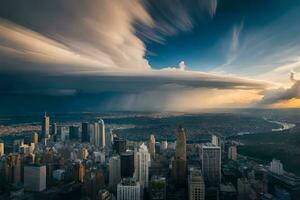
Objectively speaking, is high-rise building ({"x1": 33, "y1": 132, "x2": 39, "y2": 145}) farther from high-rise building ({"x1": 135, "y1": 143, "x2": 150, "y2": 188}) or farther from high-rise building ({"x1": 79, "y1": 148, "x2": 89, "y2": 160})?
high-rise building ({"x1": 135, "y1": 143, "x2": 150, "y2": 188})

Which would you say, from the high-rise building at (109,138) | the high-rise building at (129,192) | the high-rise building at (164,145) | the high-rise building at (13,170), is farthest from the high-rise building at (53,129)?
the high-rise building at (129,192)

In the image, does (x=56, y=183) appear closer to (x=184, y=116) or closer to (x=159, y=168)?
(x=159, y=168)

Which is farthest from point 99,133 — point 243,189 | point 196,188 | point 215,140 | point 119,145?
point 243,189

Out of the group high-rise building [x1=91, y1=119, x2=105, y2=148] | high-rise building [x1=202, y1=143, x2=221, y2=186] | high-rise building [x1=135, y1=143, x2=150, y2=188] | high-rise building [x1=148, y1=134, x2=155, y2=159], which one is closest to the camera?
high-rise building [x1=135, y1=143, x2=150, y2=188]

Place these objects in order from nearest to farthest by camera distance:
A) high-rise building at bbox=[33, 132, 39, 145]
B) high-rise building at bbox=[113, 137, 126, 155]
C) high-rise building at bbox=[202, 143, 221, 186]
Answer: high-rise building at bbox=[202, 143, 221, 186] → high-rise building at bbox=[113, 137, 126, 155] → high-rise building at bbox=[33, 132, 39, 145]

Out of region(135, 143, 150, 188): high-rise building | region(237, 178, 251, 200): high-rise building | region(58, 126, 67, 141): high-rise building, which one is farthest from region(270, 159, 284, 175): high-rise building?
region(58, 126, 67, 141): high-rise building

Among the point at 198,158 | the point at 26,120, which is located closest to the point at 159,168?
the point at 198,158
